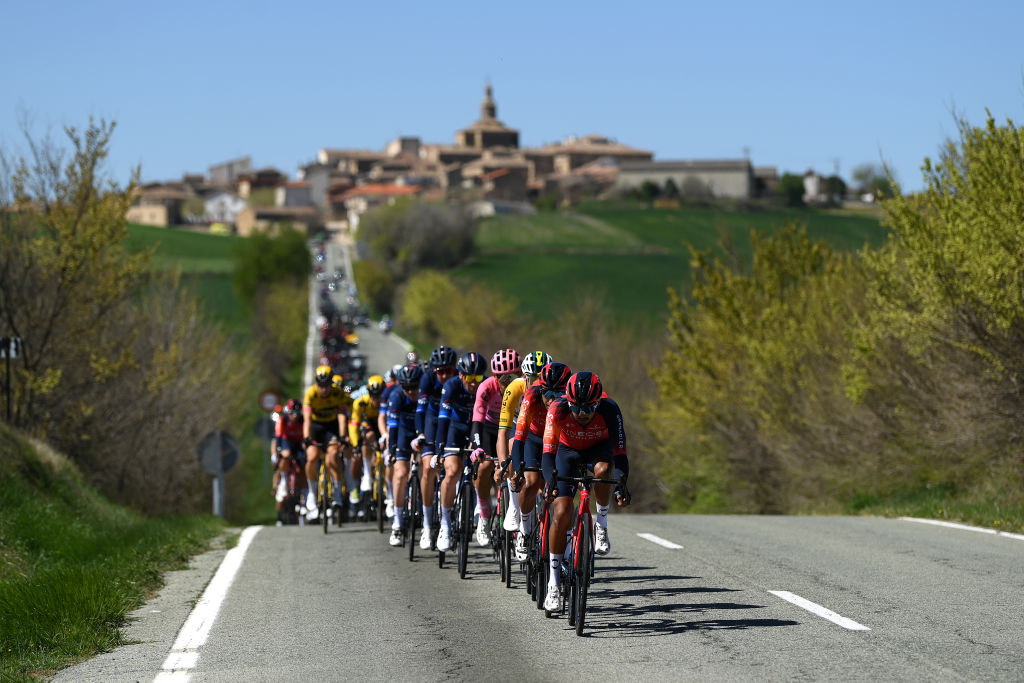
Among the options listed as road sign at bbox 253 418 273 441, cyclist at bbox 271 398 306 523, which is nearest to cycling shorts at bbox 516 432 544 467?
cyclist at bbox 271 398 306 523

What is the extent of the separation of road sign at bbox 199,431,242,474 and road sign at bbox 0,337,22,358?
674 cm

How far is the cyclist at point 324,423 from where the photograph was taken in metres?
18.2

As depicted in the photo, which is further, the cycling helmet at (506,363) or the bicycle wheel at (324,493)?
the bicycle wheel at (324,493)

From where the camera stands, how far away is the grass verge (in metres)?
9.30

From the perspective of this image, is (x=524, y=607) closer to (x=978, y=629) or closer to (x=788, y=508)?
(x=978, y=629)

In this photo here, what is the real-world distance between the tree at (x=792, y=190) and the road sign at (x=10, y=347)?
160 meters

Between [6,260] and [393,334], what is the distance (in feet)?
308

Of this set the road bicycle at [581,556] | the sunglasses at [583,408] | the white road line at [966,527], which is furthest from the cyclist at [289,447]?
the sunglasses at [583,408]

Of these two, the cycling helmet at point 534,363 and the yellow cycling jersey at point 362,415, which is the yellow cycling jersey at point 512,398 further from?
the yellow cycling jersey at point 362,415

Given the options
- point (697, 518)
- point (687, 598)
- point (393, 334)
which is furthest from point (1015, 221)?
point (393, 334)

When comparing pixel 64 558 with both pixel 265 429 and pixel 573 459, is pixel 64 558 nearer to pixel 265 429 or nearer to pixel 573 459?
pixel 573 459

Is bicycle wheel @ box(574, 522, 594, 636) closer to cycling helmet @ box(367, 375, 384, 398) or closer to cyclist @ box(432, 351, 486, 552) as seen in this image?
cyclist @ box(432, 351, 486, 552)

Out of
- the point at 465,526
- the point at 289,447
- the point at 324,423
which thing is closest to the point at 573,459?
the point at 465,526

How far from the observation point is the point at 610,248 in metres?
134
